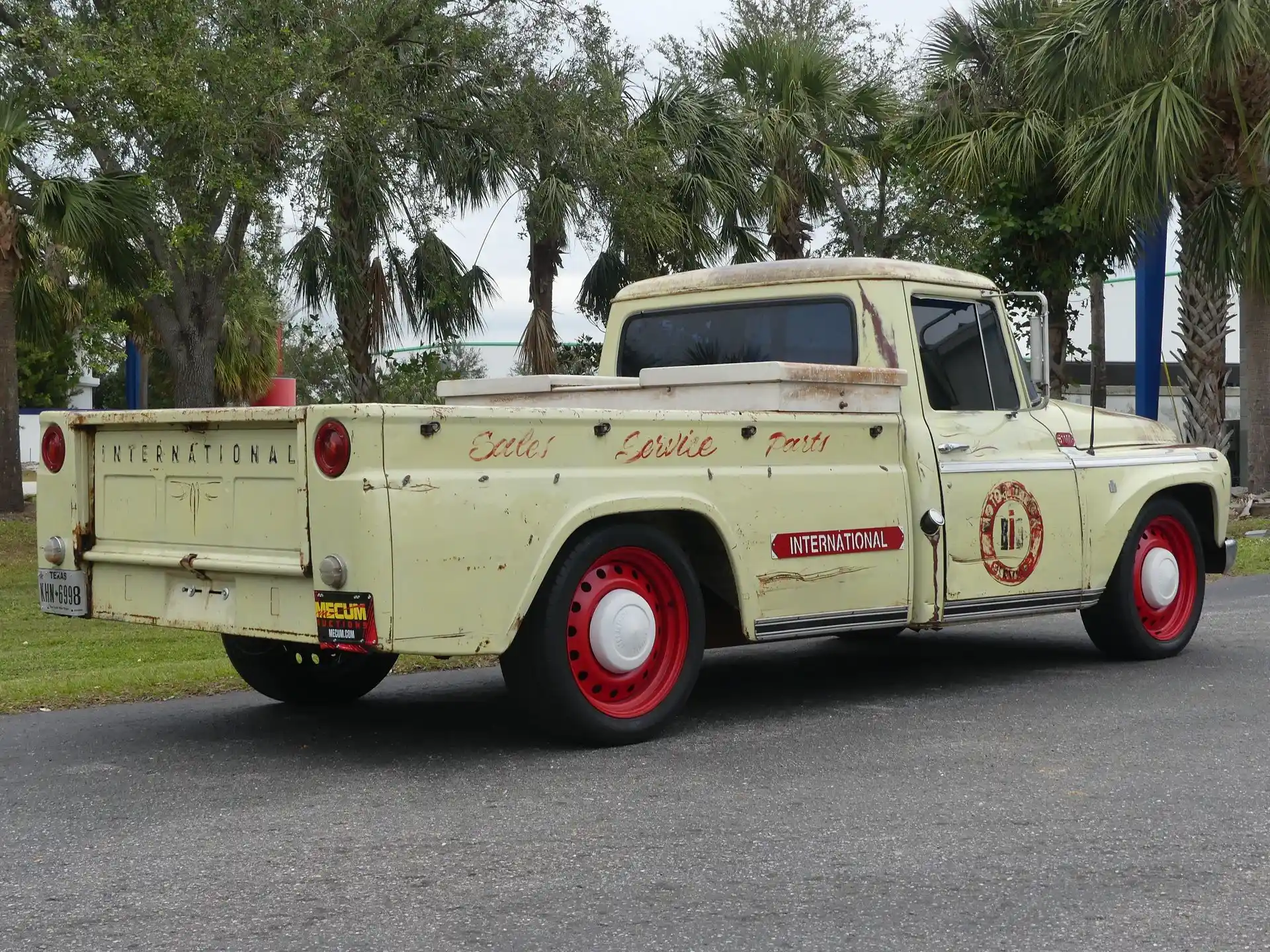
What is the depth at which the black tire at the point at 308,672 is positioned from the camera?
7266 mm

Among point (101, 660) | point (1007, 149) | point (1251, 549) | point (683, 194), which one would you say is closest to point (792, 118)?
point (683, 194)

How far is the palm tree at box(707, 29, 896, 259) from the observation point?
24.6 meters

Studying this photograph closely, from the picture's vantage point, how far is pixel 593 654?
622cm

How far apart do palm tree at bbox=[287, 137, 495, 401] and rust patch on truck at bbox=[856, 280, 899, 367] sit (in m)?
10.6

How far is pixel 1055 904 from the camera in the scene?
13.9 ft

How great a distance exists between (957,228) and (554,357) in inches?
551

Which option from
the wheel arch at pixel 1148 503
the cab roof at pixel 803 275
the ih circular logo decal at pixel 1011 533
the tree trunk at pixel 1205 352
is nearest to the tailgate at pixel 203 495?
the cab roof at pixel 803 275

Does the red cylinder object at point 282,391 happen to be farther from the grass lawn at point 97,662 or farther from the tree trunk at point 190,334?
the grass lawn at point 97,662

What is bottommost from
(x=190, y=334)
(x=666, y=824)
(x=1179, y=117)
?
(x=666, y=824)

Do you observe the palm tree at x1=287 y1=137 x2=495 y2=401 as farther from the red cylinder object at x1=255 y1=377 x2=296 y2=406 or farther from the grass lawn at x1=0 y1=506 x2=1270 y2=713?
the red cylinder object at x1=255 y1=377 x2=296 y2=406

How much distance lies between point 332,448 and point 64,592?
1.76 metres

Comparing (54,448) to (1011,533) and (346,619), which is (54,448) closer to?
(346,619)

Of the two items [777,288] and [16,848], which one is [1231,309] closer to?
[777,288]

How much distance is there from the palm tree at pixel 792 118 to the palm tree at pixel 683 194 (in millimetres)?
745
